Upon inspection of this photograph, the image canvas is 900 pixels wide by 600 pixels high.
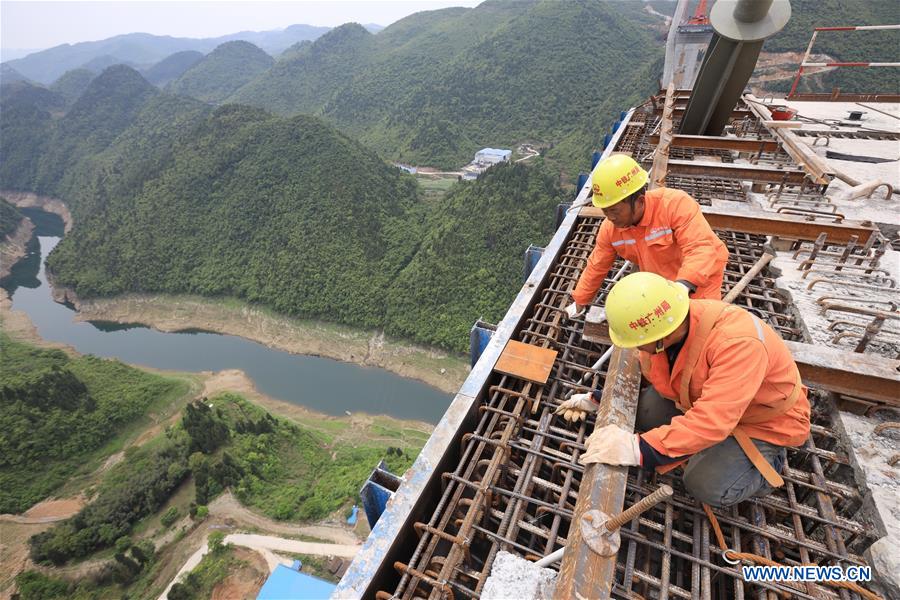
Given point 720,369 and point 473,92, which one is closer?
point 720,369

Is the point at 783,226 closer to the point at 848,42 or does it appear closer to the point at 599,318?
the point at 599,318

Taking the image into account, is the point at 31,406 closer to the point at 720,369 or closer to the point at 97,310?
the point at 97,310

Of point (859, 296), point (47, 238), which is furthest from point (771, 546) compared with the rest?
point (47, 238)

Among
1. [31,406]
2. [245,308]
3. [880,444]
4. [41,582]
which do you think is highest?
[880,444]

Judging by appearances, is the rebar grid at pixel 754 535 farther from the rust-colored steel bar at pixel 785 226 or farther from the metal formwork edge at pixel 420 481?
the rust-colored steel bar at pixel 785 226

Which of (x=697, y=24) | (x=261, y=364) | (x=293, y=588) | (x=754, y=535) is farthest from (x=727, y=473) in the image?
(x=261, y=364)

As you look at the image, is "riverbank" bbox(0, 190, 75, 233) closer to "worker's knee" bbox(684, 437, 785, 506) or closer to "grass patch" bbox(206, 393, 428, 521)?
"grass patch" bbox(206, 393, 428, 521)

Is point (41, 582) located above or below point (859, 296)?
below
